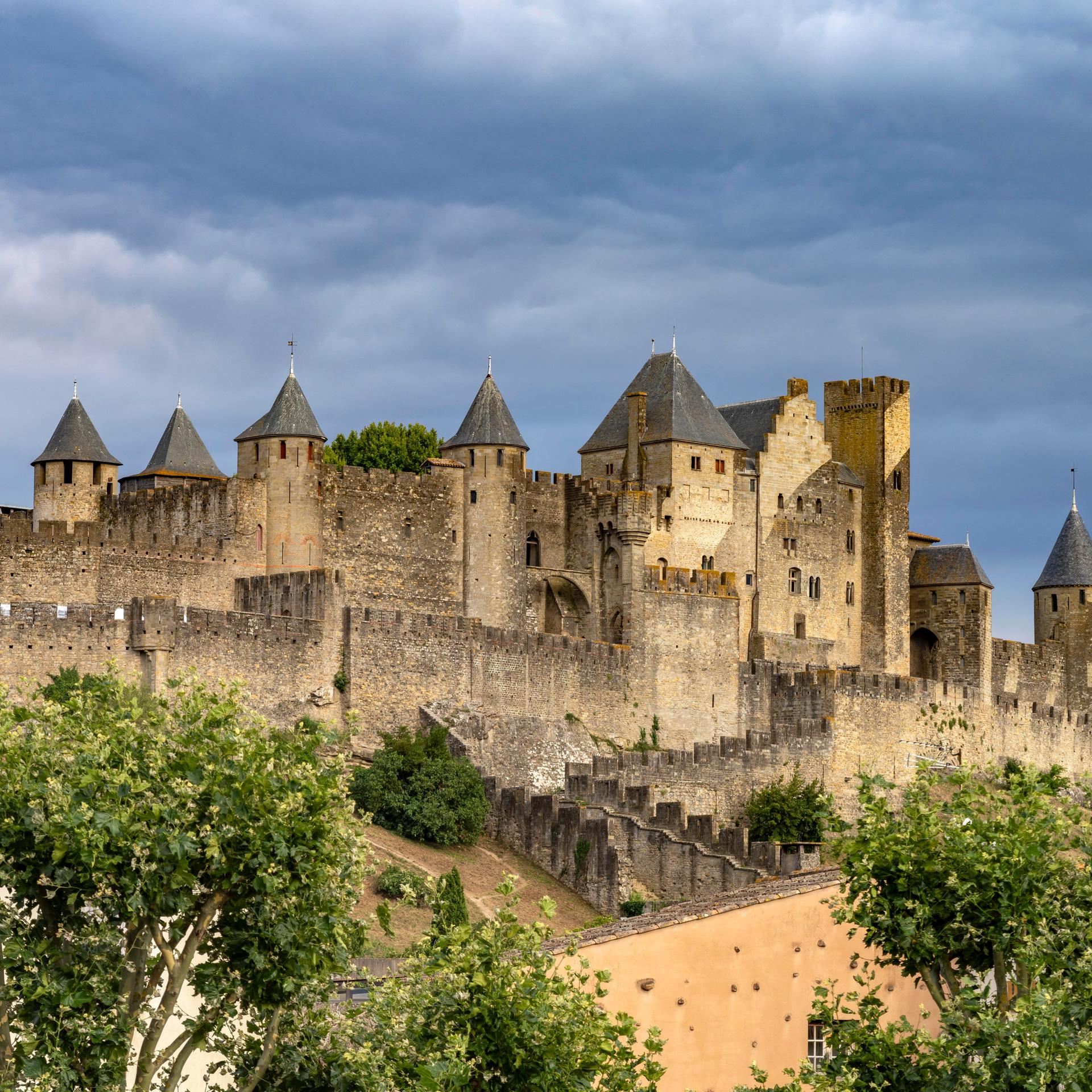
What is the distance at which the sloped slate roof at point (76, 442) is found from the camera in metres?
61.4

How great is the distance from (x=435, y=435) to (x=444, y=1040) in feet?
189

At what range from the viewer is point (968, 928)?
25781 millimetres

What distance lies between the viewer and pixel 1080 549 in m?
86.8

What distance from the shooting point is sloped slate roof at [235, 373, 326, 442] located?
201ft

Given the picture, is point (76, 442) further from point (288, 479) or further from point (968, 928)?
point (968, 928)

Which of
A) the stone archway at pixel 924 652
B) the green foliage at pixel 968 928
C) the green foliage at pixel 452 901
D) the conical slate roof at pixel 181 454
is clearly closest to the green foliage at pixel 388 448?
the conical slate roof at pixel 181 454

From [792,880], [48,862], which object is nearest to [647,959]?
[792,880]

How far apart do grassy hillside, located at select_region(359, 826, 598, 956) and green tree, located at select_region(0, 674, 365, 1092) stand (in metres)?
20.7

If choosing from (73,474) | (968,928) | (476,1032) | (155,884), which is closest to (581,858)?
(73,474)

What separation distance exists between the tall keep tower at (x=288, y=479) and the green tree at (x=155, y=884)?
35721 millimetres

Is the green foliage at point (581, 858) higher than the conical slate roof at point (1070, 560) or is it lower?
lower

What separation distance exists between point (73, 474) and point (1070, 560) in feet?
142

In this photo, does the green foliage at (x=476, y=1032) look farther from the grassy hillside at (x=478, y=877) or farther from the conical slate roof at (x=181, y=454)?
the conical slate roof at (x=181, y=454)

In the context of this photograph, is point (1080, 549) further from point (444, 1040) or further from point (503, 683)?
point (444, 1040)
